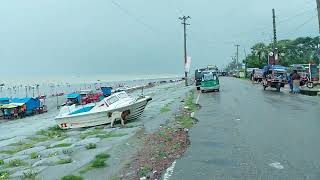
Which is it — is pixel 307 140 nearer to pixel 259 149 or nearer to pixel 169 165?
Answer: pixel 259 149

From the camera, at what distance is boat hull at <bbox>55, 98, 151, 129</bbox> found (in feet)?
79.4

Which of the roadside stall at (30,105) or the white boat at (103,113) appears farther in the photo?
the roadside stall at (30,105)

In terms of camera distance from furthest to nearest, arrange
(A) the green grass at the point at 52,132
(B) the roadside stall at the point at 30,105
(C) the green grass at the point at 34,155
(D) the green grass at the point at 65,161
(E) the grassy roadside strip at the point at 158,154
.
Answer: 1. (B) the roadside stall at the point at 30,105
2. (A) the green grass at the point at 52,132
3. (C) the green grass at the point at 34,155
4. (D) the green grass at the point at 65,161
5. (E) the grassy roadside strip at the point at 158,154

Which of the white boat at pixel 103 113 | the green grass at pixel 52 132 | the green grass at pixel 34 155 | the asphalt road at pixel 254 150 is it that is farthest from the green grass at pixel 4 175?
the white boat at pixel 103 113

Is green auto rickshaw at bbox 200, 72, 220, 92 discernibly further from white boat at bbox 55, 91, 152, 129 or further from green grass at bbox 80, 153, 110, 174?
green grass at bbox 80, 153, 110, 174

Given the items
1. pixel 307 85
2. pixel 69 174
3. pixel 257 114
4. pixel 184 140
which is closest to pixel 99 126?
pixel 257 114

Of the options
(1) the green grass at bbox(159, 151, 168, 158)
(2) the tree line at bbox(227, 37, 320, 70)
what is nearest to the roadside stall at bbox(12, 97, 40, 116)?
(1) the green grass at bbox(159, 151, 168, 158)

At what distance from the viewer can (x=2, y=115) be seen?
4809 cm

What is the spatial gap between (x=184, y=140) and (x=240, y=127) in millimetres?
3142

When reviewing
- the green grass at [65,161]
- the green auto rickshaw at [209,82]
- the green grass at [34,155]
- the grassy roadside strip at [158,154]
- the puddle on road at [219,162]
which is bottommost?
the green grass at [34,155]

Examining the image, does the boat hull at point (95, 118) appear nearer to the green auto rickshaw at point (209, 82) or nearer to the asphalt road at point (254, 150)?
the asphalt road at point (254, 150)

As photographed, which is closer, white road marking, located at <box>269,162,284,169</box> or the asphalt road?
the asphalt road

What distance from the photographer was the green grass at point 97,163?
1131cm

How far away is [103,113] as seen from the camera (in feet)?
79.7
